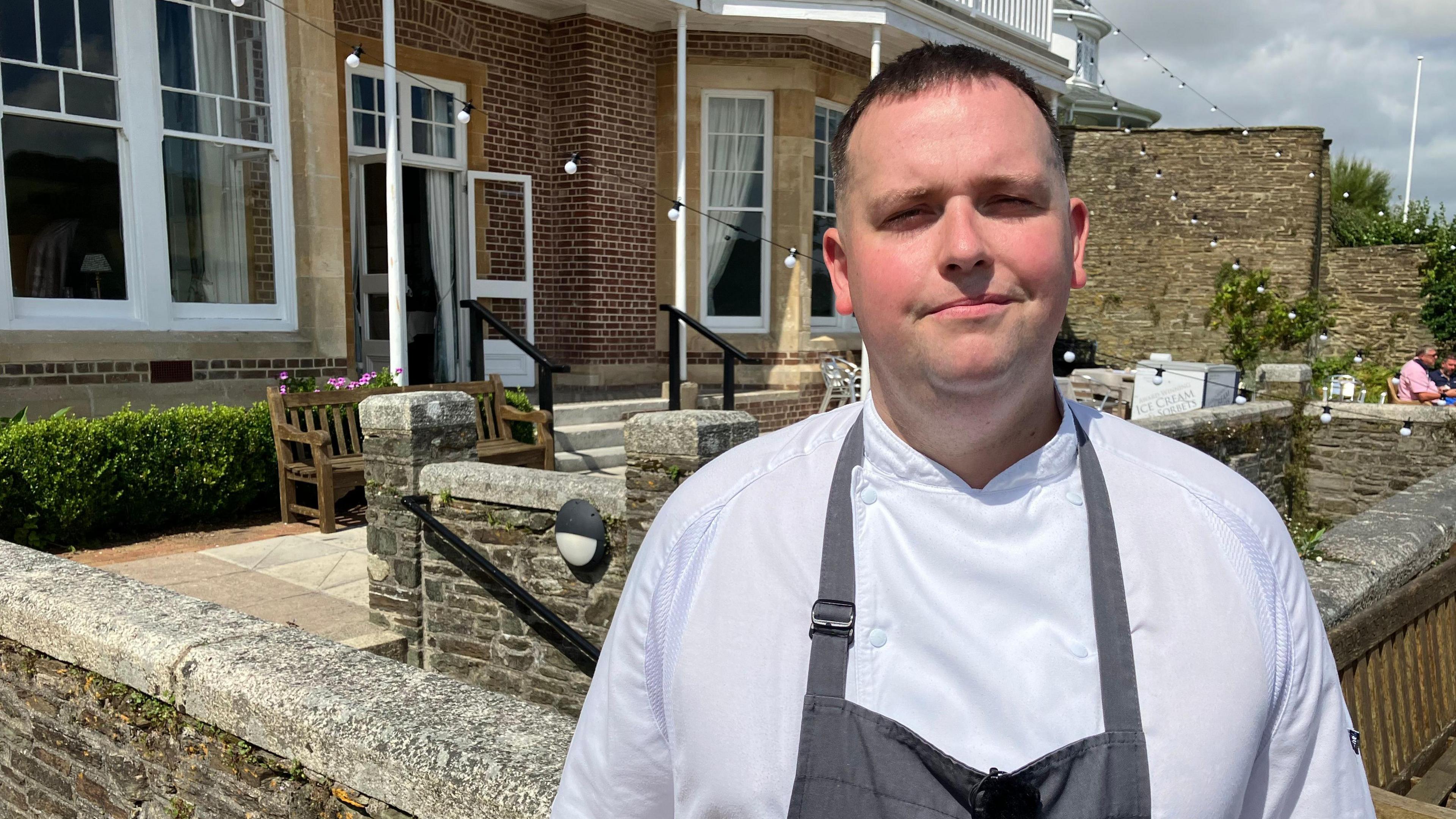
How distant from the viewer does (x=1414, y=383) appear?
12688mm

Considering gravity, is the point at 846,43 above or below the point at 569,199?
above

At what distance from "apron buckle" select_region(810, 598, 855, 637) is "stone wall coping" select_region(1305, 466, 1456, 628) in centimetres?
295

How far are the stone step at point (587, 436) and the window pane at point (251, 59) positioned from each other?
11.7ft

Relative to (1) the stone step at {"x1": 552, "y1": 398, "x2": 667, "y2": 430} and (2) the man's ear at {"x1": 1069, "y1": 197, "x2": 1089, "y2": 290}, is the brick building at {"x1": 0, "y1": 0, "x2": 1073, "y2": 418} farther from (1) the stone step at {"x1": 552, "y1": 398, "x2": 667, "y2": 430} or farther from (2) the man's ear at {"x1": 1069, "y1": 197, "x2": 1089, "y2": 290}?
(2) the man's ear at {"x1": 1069, "y1": 197, "x2": 1089, "y2": 290}

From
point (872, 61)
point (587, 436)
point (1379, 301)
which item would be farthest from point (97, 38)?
point (1379, 301)

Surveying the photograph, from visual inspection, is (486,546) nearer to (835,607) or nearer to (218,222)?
(218,222)

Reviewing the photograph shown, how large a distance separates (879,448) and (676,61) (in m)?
10.5

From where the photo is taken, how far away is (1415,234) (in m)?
19.7

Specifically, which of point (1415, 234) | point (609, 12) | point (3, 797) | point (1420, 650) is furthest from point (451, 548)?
point (1415, 234)

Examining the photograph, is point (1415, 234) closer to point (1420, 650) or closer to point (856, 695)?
point (1420, 650)

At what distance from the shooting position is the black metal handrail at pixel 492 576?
16.1ft

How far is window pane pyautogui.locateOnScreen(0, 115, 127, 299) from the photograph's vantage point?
22.2ft

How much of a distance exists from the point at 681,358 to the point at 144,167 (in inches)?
200

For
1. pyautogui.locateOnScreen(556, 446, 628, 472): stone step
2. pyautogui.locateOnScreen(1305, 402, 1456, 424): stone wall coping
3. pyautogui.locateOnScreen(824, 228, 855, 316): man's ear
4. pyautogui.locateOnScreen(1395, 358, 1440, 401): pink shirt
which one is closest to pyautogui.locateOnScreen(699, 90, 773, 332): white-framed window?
pyautogui.locateOnScreen(556, 446, 628, 472): stone step
